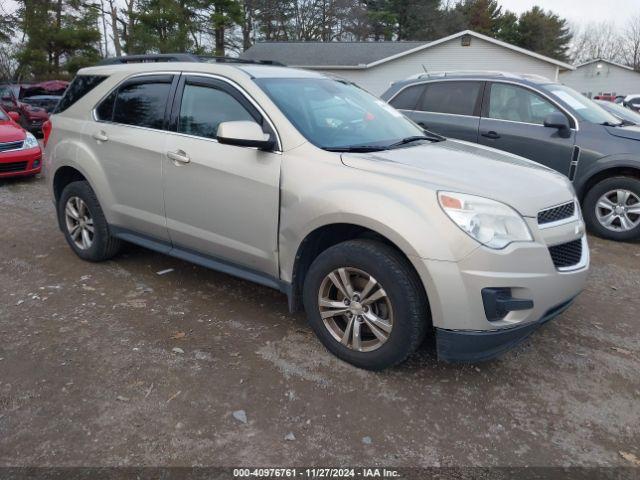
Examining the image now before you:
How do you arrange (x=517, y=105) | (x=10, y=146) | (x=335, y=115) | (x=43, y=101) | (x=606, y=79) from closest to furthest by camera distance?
1. (x=335, y=115)
2. (x=517, y=105)
3. (x=10, y=146)
4. (x=43, y=101)
5. (x=606, y=79)

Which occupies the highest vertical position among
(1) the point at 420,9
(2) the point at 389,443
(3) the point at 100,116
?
(1) the point at 420,9

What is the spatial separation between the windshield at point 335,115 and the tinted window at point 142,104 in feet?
3.04

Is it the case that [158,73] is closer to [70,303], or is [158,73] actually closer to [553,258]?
[70,303]

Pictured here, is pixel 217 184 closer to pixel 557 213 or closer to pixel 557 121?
pixel 557 213

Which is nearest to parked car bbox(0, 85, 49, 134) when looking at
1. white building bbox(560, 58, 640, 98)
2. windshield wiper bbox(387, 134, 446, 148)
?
windshield wiper bbox(387, 134, 446, 148)

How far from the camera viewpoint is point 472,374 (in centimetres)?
316

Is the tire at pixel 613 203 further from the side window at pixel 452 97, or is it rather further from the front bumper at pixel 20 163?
the front bumper at pixel 20 163

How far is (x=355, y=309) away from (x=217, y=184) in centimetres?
131

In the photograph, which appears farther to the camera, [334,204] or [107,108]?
[107,108]

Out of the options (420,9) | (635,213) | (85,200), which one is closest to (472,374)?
(85,200)

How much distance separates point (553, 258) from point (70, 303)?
347 cm

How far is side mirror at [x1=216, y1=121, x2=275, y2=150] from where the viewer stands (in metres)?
3.20

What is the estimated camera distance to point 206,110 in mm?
3746

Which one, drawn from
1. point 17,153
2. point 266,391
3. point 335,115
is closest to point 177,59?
point 335,115
